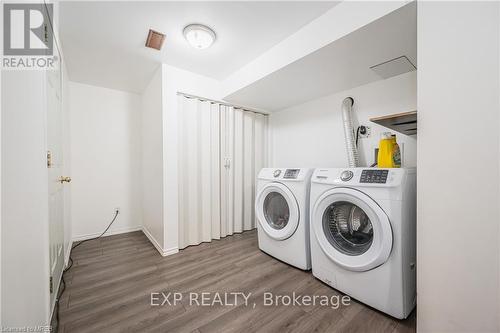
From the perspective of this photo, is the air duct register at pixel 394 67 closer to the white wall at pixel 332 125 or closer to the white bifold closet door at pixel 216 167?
the white wall at pixel 332 125

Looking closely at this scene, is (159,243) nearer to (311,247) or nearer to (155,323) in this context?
(155,323)

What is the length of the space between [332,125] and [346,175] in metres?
1.09

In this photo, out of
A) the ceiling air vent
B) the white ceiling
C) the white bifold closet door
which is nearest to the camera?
the white ceiling

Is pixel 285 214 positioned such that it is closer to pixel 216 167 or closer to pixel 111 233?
pixel 216 167

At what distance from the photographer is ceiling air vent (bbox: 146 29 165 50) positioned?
5.24ft

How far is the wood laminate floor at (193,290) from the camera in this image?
1.14 m

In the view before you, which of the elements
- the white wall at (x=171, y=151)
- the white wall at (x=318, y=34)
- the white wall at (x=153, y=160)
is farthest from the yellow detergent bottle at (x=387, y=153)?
the white wall at (x=153, y=160)

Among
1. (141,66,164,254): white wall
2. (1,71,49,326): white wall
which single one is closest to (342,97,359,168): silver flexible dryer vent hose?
(141,66,164,254): white wall

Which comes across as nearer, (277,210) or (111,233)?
(277,210)

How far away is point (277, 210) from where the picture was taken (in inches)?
82.0

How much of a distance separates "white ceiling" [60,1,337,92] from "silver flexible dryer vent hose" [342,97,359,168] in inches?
36.2

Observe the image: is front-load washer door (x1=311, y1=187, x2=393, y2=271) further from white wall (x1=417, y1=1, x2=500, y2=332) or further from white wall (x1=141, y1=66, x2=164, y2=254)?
white wall (x1=141, y1=66, x2=164, y2=254)

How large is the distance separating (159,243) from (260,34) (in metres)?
2.34

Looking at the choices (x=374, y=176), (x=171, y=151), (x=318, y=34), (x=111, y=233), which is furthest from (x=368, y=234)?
(x=111, y=233)
